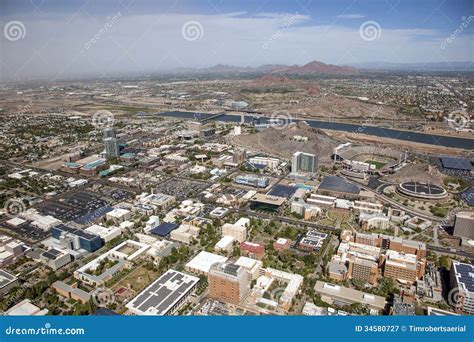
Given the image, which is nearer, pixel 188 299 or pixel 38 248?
pixel 188 299

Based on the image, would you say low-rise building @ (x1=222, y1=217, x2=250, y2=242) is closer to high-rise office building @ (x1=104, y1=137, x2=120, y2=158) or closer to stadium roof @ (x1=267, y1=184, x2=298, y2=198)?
stadium roof @ (x1=267, y1=184, x2=298, y2=198)

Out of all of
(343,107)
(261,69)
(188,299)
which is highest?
(261,69)

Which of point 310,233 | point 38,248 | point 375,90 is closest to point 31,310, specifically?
point 38,248

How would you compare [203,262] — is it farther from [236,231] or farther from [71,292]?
[71,292]

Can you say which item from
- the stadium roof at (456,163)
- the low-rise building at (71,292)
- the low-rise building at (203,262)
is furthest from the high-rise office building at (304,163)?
the low-rise building at (71,292)

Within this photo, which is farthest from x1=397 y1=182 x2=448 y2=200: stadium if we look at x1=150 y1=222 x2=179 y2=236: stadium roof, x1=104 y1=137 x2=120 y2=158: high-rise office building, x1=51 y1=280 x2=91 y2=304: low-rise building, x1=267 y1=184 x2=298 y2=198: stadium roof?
x1=104 y1=137 x2=120 y2=158: high-rise office building

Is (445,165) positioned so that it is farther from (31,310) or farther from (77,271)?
(31,310)

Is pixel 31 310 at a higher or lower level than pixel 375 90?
lower
